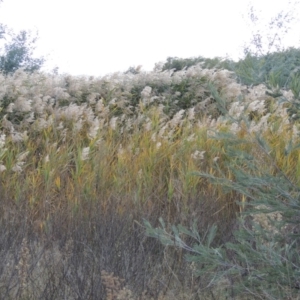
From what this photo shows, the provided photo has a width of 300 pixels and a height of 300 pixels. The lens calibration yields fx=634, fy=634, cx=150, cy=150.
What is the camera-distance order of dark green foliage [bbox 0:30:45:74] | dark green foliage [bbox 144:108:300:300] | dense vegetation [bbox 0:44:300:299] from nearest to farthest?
1. dark green foliage [bbox 144:108:300:300]
2. dense vegetation [bbox 0:44:300:299]
3. dark green foliage [bbox 0:30:45:74]

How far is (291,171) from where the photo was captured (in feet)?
19.0

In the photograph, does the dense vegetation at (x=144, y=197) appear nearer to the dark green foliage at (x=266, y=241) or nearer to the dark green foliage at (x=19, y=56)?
the dark green foliage at (x=266, y=241)

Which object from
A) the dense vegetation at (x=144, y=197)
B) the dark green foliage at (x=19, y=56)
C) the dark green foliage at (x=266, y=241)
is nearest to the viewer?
the dark green foliage at (x=266, y=241)

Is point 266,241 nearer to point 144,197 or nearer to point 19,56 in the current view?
point 144,197

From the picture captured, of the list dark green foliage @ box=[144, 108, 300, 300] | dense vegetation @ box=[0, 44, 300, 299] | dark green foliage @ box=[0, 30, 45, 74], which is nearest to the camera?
dark green foliage @ box=[144, 108, 300, 300]

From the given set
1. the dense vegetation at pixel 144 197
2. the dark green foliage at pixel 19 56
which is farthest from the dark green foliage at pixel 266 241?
the dark green foliage at pixel 19 56

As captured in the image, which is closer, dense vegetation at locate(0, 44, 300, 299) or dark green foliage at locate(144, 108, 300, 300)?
dark green foliage at locate(144, 108, 300, 300)

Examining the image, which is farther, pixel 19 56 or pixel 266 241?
pixel 19 56

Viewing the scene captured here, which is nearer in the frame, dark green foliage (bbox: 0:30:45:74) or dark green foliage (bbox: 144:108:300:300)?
dark green foliage (bbox: 144:108:300:300)

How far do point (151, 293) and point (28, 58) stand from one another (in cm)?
1557

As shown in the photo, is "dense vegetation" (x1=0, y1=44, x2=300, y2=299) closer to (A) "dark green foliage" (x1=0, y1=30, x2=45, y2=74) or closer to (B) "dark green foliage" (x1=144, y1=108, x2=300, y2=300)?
(B) "dark green foliage" (x1=144, y1=108, x2=300, y2=300)

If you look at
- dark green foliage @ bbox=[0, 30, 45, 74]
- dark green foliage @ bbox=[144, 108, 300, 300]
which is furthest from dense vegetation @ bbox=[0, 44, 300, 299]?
dark green foliage @ bbox=[0, 30, 45, 74]

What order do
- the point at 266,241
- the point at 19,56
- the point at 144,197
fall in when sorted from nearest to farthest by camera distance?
the point at 266,241 < the point at 144,197 < the point at 19,56

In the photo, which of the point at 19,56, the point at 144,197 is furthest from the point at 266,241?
the point at 19,56
